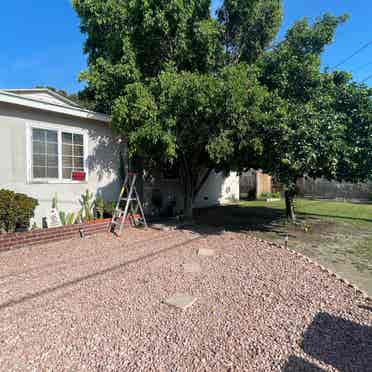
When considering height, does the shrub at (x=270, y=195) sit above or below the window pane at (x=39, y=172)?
below

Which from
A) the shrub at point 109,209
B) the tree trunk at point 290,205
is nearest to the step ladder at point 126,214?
the shrub at point 109,209

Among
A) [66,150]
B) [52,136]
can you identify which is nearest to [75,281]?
[66,150]

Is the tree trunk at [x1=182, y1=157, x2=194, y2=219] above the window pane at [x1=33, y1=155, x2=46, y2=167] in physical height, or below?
below

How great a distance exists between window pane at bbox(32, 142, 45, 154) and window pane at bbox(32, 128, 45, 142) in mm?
103

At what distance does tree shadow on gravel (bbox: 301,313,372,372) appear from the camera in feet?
6.67

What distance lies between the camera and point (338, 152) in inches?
220

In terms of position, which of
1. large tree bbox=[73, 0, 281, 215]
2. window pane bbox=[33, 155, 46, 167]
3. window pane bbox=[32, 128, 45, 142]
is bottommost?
window pane bbox=[33, 155, 46, 167]

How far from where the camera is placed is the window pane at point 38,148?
597 cm

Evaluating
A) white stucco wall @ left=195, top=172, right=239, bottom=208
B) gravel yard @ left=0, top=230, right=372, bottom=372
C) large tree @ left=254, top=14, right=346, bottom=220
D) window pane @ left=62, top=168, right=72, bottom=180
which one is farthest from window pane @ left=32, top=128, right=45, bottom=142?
white stucco wall @ left=195, top=172, right=239, bottom=208

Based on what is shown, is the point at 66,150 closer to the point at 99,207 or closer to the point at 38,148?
the point at 38,148

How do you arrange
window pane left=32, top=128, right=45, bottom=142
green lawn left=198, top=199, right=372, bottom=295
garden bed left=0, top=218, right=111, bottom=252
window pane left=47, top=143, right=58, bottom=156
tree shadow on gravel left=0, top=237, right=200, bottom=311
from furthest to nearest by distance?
window pane left=47, top=143, right=58, bottom=156
window pane left=32, top=128, right=45, bottom=142
garden bed left=0, top=218, right=111, bottom=252
green lawn left=198, top=199, right=372, bottom=295
tree shadow on gravel left=0, top=237, right=200, bottom=311

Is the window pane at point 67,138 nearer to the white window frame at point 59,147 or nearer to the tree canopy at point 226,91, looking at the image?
the white window frame at point 59,147

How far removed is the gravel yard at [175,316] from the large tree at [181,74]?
2.99 m

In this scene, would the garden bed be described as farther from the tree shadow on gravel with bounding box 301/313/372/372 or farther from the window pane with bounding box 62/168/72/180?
the tree shadow on gravel with bounding box 301/313/372/372
